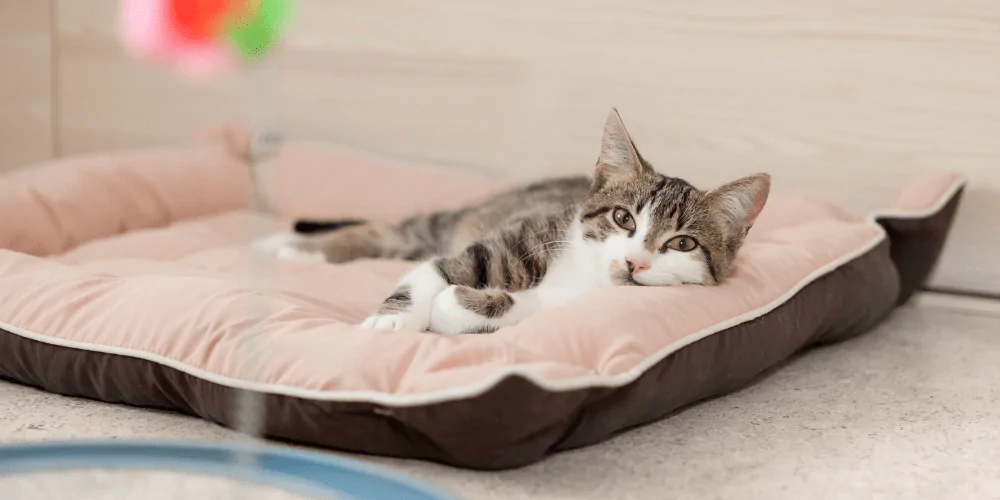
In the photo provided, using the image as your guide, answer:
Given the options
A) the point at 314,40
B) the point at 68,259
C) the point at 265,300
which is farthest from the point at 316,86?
the point at 265,300

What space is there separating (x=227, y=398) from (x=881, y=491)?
863mm

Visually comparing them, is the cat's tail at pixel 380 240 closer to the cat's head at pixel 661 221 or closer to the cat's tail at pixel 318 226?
the cat's tail at pixel 318 226

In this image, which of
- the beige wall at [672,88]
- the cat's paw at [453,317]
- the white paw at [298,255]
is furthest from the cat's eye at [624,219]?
the beige wall at [672,88]

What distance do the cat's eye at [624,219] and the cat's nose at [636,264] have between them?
7cm

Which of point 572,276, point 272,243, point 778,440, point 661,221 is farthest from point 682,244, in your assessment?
point 272,243

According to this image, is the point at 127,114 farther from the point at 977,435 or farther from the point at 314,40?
the point at 977,435

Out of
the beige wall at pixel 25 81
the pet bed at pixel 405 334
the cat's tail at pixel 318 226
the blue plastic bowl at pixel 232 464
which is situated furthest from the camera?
the beige wall at pixel 25 81

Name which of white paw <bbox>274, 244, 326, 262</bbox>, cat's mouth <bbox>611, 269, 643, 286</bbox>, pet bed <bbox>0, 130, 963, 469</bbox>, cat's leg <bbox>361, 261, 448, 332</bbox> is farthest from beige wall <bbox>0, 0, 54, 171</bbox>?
cat's mouth <bbox>611, 269, 643, 286</bbox>

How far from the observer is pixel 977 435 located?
1.53 meters

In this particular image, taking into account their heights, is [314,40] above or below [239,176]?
→ above

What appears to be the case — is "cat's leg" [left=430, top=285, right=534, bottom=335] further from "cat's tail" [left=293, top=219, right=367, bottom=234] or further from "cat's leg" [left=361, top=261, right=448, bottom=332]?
"cat's tail" [left=293, top=219, right=367, bottom=234]

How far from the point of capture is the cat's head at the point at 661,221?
5.28 ft

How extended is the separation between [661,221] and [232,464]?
2.53ft

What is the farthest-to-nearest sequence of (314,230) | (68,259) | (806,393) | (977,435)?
1. (314,230)
2. (68,259)
3. (806,393)
4. (977,435)
